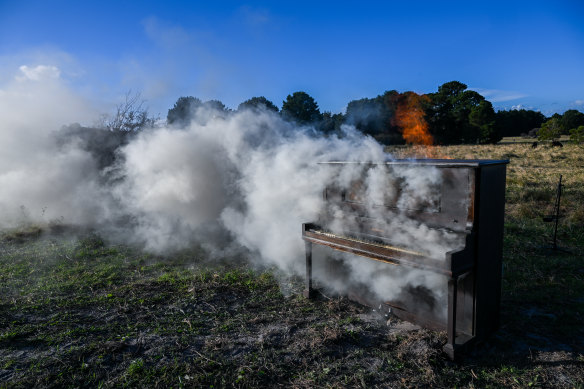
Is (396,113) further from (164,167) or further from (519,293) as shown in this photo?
(519,293)

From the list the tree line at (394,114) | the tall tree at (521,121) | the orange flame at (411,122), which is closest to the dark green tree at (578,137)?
the tree line at (394,114)

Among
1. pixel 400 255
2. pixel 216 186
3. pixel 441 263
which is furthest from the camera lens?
pixel 216 186

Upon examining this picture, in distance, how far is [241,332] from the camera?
4328 mm

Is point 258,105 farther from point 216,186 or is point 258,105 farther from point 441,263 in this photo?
point 441,263

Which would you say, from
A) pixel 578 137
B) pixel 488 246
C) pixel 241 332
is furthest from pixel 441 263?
pixel 578 137

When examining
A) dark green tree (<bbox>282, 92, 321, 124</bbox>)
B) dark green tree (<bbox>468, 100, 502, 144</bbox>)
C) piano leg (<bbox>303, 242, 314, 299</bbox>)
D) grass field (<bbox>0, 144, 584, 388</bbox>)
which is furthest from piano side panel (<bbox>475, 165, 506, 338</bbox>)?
dark green tree (<bbox>468, 100, 502, 144</bbox>)

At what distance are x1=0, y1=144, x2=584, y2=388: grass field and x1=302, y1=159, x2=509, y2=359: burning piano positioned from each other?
301 millimetres

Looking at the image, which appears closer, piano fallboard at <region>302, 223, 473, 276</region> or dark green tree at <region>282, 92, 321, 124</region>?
piano fallboard at <region>302, 223, 473, 276</region>

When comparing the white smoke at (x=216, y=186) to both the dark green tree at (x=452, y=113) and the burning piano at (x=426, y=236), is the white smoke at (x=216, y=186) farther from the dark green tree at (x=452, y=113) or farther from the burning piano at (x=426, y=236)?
the dark green tree at (x=452, y=113)

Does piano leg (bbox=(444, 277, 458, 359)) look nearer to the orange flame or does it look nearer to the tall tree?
the orange flame

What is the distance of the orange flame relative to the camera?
11.9 meters

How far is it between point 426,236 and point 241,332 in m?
2.43

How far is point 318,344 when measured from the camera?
155 inches

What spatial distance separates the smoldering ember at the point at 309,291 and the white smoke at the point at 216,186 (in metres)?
0.04
